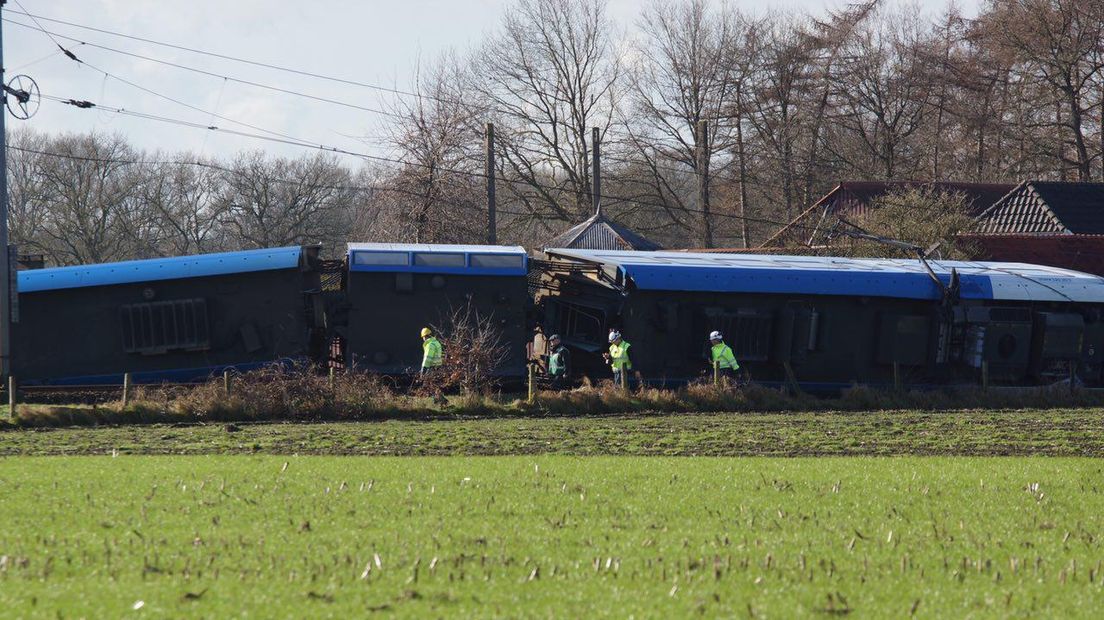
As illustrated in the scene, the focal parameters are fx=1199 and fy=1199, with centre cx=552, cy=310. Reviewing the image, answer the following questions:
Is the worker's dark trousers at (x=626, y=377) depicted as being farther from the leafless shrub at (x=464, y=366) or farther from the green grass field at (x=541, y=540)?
the green grass field at (x=541, y=540)

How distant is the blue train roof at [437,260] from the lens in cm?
2542

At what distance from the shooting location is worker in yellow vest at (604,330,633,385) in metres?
24.6

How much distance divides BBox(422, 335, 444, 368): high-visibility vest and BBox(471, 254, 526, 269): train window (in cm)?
251

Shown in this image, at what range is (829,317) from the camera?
27.0m

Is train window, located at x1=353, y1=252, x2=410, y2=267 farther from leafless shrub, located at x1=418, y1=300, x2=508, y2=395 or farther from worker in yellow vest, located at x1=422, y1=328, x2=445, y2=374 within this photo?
worker in yellow vest, located at x1=422, y1=328, x2=445, y2=374

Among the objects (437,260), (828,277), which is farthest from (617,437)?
(828,277)

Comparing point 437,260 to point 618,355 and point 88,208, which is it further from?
point 88,208

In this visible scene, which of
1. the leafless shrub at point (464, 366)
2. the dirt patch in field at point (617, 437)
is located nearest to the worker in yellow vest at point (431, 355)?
the leafless shrub at point (464, 366)

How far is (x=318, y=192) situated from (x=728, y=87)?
27028 millimetres

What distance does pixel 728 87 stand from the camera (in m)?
64.2

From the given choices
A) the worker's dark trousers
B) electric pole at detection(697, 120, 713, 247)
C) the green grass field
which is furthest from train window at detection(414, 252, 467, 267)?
electric pole at detection(697, 120, 713, 247)

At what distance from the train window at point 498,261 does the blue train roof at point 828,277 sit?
1664mm

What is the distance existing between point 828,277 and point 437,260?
874 centimetres

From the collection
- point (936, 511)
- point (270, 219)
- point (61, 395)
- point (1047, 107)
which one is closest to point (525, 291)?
point (61, 395)
